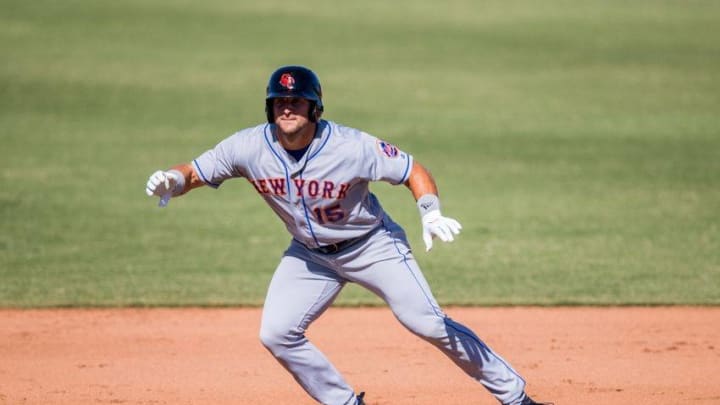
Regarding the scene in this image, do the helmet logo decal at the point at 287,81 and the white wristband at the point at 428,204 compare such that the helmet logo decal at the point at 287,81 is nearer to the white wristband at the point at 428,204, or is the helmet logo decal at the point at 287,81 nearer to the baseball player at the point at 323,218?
the baseball player at the point at 323,218

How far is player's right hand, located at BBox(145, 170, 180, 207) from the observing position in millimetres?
5754

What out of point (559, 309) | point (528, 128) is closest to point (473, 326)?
point (559, 309)

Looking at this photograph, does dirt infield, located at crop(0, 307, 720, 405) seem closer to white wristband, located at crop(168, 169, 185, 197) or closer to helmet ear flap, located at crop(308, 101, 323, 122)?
white wristband, located at crop(168, 169, 185, 197)

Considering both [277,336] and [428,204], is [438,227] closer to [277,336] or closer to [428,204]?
[428,204]

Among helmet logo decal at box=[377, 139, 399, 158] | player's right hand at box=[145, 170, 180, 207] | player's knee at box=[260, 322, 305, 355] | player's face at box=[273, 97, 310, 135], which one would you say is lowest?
player's knee at box=[260, 322, 305, 355]

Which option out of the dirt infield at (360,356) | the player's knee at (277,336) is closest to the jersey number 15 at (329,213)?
the player's knee at (277,336)

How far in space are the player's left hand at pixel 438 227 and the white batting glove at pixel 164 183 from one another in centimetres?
146

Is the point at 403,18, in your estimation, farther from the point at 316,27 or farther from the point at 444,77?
the point at 444,77

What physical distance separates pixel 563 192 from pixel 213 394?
24.5 feet

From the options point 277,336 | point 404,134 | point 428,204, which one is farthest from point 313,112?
point 404,134

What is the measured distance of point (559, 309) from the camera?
30.1 ft

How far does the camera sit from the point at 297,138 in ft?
18.8

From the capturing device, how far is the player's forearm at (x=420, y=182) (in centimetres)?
574

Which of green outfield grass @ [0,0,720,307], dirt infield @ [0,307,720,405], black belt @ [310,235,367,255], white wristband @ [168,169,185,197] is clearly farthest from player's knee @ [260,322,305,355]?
green outfield grass @ [0,0,720,307]
